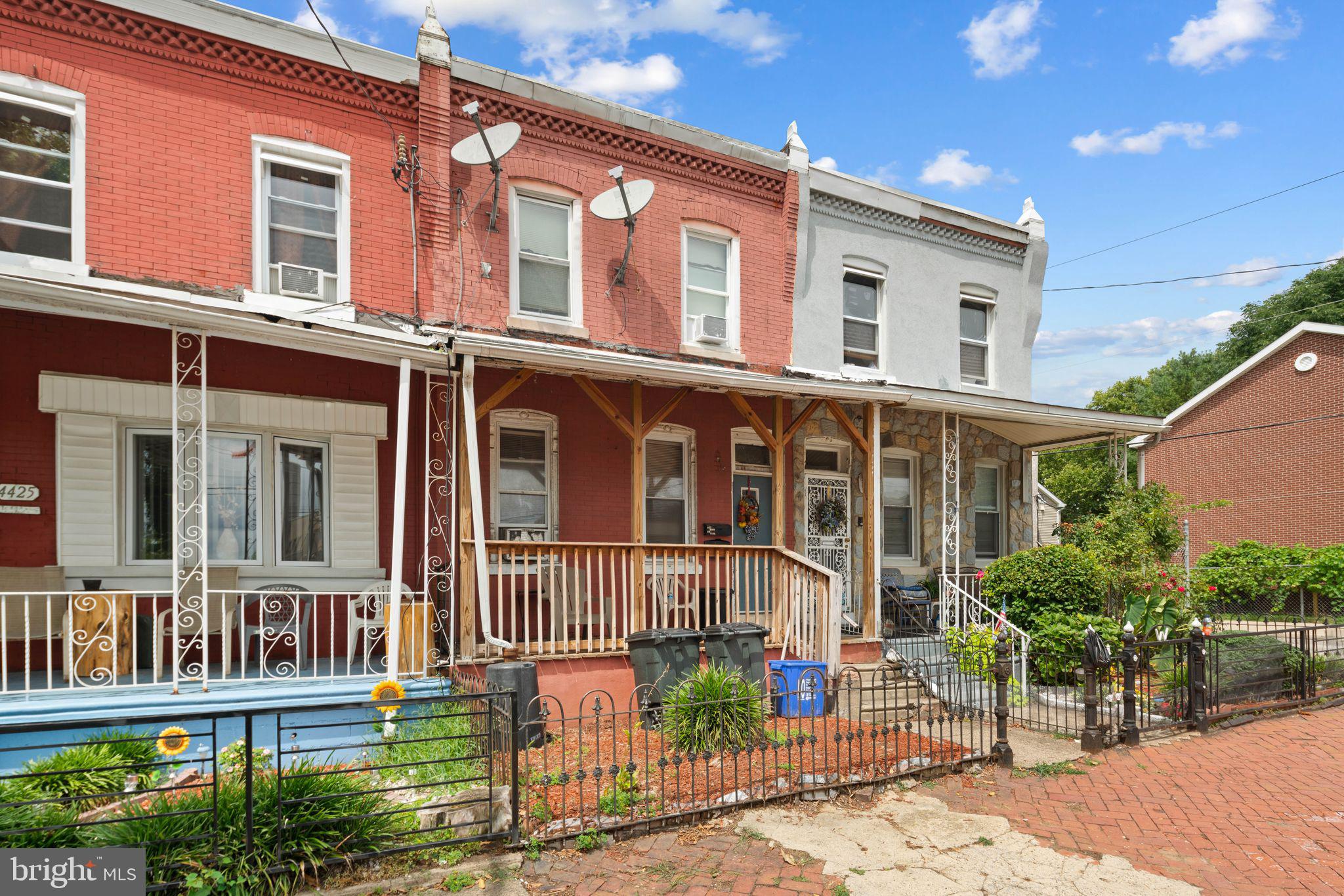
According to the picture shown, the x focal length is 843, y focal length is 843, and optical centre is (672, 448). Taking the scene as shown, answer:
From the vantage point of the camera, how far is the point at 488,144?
31.9 ft

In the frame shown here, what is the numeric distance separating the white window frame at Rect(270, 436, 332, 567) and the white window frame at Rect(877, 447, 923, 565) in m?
8.36

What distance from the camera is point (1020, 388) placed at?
15156 mm

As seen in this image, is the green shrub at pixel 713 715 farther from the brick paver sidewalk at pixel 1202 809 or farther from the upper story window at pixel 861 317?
the upper story window at pixel 861 317

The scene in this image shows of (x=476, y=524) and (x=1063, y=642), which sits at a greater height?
(x=476, y=524)

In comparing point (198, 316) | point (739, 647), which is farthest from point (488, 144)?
point (739, 647)

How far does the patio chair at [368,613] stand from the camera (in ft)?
26.6

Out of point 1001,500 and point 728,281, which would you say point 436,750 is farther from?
point 1001,500

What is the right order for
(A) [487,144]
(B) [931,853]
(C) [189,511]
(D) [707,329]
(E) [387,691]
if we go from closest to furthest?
(B) [931,853] < (E) [387,691] < (C) [189,511] < (A) [487,144] < (D) [707,329]

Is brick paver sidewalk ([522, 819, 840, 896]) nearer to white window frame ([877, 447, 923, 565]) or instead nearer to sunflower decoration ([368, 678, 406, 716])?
sunflower decoration ([368, 678, 406, 716])

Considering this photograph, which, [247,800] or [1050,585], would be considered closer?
[247,800]

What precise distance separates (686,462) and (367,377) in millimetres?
4476

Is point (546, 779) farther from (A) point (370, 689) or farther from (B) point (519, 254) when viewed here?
(B) point (519, 254)

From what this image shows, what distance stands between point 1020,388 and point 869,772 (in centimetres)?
1026

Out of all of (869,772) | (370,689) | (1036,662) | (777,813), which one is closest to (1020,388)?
(1036,662)
